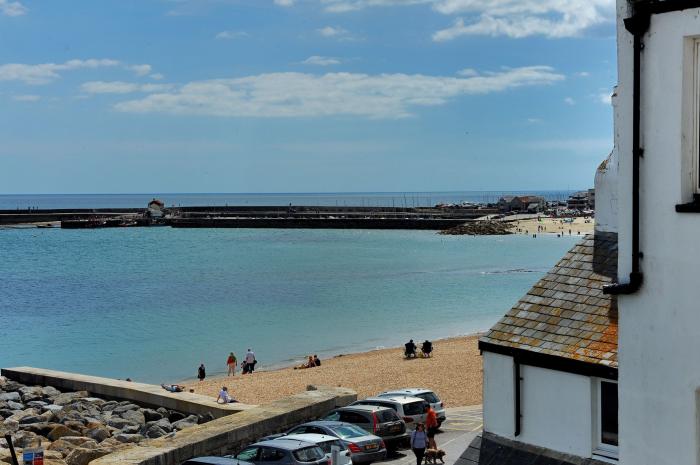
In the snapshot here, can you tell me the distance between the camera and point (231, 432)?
1555 centimetres

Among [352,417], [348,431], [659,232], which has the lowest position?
[352,417]

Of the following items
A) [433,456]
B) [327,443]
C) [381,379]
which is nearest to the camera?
[327,443]

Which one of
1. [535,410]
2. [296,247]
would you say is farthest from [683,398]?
[296,247]

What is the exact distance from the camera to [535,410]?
7328mm

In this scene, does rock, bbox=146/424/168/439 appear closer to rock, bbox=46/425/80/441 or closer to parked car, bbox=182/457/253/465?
rock, bbox=46/425/80/441

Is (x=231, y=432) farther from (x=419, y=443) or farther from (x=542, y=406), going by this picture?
(x=542, y=406)

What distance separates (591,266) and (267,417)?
979cm

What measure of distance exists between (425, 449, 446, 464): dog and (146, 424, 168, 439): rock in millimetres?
6634

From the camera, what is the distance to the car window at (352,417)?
56.3ft

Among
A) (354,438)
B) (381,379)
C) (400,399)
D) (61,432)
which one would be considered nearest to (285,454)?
(354,438)

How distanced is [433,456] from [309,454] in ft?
8.96

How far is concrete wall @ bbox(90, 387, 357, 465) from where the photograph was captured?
13953mm

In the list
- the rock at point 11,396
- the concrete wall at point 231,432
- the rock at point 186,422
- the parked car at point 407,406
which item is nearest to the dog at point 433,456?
the parked car at point 407,406

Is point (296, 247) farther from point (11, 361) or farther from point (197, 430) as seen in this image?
point (197, 430)
